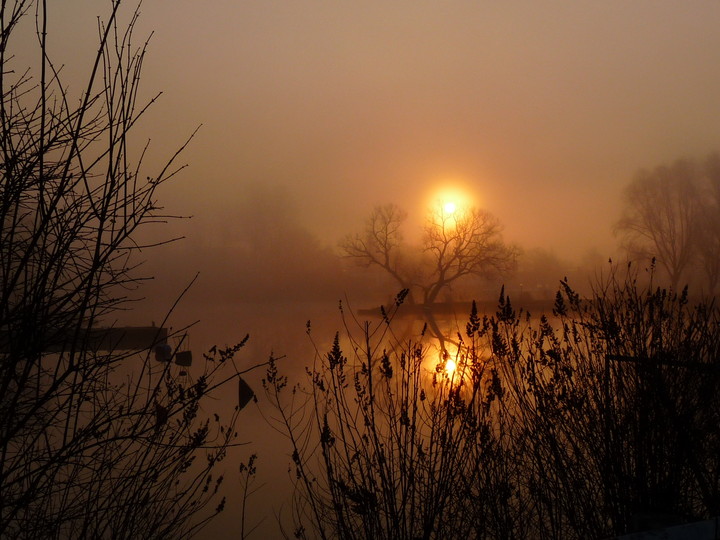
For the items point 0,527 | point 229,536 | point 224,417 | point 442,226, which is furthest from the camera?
point 442,226

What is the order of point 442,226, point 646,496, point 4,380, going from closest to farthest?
point 4,380, point 646,496, point 442,226

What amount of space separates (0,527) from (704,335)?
4767 millimetres

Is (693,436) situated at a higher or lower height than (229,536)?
higher

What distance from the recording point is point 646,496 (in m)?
4.55

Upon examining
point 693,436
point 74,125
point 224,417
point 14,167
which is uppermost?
point 74,125

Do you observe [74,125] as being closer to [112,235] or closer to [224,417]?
[112,235]

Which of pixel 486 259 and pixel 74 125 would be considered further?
pixel 486 259

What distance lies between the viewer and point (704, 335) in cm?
491

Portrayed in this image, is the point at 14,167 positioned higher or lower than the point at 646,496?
higher

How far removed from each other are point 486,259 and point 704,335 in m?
43.8

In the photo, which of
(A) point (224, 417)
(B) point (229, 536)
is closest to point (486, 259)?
(A) point (224, 417)

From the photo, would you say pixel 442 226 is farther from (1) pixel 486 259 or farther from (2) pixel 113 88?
(2) pixel 113 88

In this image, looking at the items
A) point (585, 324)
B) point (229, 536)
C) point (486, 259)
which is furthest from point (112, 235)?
point (486, 259)

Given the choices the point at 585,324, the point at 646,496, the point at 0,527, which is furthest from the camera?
the point at 585,324
